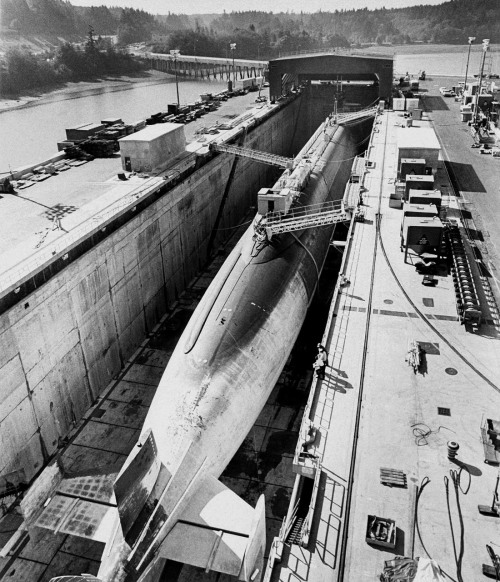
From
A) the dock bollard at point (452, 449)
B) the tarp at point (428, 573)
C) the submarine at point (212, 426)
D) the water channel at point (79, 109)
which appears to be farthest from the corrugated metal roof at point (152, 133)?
the tarp at point (428, 573)

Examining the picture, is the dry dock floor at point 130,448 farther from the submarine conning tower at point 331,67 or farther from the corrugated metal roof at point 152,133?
the submarine conning tower at point 331,67

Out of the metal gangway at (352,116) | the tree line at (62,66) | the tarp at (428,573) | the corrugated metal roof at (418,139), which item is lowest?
the tarp at (428,573)

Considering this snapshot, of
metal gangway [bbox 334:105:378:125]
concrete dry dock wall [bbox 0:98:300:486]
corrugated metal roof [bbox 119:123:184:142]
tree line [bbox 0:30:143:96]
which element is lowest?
concrete dry dock wall [bbox 0:98:300:486]

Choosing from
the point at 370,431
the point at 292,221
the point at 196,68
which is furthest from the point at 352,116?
the point at 196,68

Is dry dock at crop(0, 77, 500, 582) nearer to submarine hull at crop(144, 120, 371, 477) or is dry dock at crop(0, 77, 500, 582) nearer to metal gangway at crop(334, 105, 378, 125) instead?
submarine hull at crop(144, 120, 371, 477)

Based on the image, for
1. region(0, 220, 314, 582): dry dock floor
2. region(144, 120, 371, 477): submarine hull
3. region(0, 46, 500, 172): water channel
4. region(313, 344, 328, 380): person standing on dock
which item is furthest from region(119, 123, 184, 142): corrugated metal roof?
region(313, 344, 328, 380): person standing on dock

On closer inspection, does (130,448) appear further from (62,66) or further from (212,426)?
(62,66)

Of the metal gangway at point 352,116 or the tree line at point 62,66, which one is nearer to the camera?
the metal gangway at point 352,116
